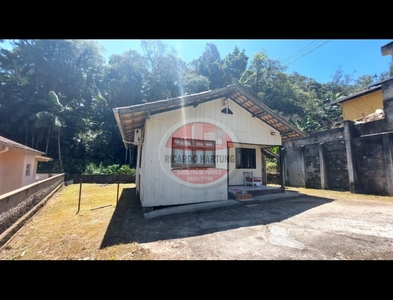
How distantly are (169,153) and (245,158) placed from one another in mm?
5507

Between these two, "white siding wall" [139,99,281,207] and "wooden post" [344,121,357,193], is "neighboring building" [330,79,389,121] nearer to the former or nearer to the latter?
"wooden post" [344,121,357,193]

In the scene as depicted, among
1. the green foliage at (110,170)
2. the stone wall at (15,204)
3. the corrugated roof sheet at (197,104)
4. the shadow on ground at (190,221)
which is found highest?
the corrugated roof sheet at (197,104)

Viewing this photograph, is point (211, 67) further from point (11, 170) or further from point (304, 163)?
point (11, 170)

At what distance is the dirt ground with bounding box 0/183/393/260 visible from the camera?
3.10 meters

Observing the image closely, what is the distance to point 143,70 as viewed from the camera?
87.8 feet

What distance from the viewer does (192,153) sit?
6516 millimetres

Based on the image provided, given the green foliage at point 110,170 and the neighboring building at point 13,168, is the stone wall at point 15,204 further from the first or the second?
the green foliage at point 110,170

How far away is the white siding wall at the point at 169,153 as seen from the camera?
573 centimetres

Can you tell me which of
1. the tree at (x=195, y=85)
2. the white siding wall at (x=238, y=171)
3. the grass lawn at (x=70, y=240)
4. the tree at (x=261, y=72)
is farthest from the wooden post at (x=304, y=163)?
the tree at (x=261, y=72)

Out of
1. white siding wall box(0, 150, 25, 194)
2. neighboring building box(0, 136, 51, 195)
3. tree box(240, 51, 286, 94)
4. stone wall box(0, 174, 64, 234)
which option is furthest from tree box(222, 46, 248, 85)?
stone wall box(0, 174, 64, 234)

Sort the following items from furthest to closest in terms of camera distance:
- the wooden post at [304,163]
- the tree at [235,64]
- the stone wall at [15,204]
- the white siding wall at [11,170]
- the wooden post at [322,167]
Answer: the tree at [235,64] → the wooden post at [304,163] → the wooden post at [322,167] → the white siding wall at [11,170] → the stone wall at [15,204]

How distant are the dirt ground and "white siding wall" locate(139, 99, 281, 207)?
70 cm

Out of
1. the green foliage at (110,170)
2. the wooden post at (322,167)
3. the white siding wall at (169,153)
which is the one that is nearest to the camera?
the white siding wall at (169,153)

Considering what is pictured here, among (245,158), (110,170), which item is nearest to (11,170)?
(110,170)
